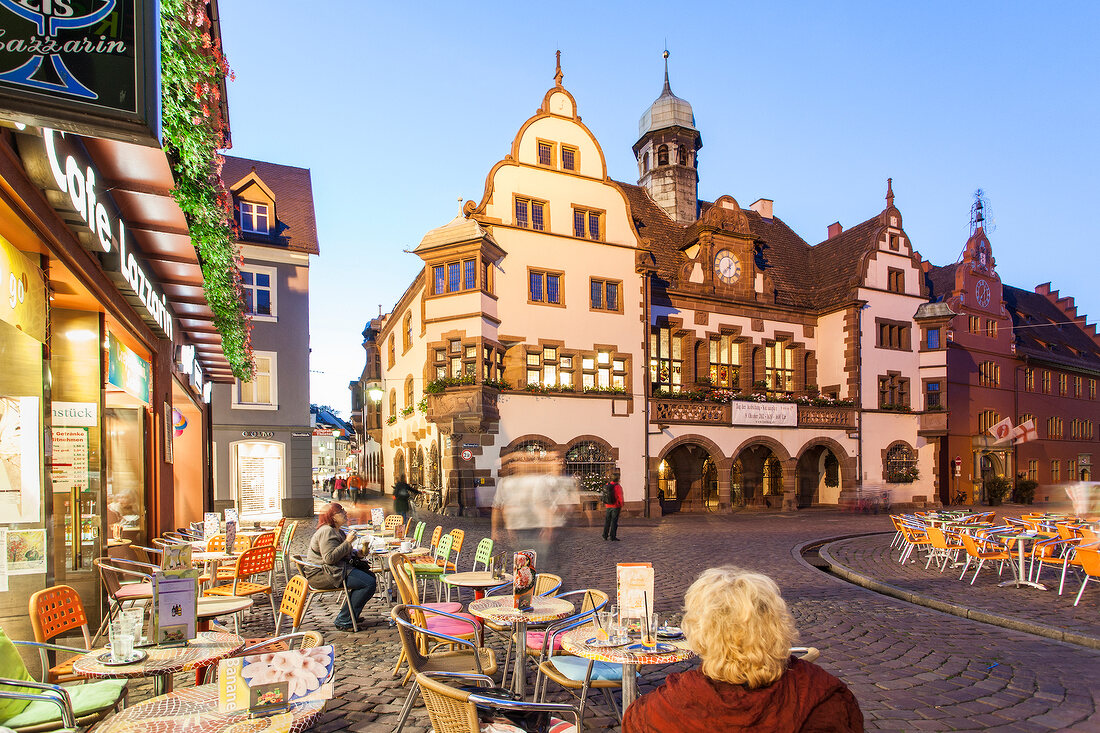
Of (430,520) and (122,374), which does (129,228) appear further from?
(430,520)

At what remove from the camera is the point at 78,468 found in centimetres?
760

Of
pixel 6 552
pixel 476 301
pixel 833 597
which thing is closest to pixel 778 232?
pixel 476 301

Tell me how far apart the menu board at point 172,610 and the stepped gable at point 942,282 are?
37.0 meters

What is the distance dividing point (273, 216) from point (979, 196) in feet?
115

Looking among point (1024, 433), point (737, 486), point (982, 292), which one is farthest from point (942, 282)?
point (737, 486)

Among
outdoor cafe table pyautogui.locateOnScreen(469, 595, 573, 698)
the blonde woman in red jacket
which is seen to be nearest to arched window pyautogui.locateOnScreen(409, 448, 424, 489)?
outdoor cafe table pyautogui.locateOnScreen(469, 595, 573, 698)

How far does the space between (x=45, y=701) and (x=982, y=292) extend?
4009 centimetres

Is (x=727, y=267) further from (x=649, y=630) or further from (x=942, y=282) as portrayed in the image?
(x=649, y=630)

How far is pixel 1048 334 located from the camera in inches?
1613

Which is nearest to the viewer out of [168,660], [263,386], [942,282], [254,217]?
[168,660]

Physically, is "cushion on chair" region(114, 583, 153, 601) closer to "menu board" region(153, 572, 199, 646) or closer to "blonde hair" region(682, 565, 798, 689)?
"menu board" region(153, 572, 199, 646)

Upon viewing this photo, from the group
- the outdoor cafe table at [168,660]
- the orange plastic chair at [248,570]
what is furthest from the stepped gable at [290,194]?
the outdoor cafe table at [168,660]

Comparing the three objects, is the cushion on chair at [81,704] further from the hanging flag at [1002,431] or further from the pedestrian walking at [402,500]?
the hanging flag at [1002,431]

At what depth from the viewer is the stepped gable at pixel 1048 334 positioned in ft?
123
